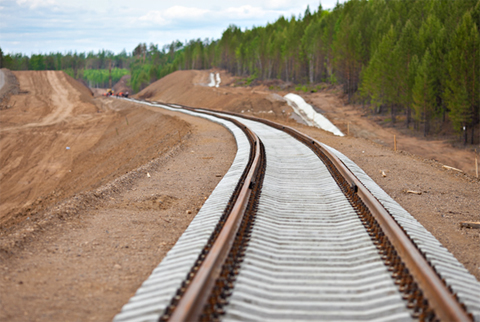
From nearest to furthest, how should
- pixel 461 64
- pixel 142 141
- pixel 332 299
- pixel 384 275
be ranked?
pixel 332 299 < pixel 384 275 < pixel 142 141 < pixel 461 64

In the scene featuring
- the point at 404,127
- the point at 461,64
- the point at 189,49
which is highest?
the point at 189,49

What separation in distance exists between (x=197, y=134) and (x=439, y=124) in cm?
2647

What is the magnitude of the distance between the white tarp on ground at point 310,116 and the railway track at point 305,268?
24675mm

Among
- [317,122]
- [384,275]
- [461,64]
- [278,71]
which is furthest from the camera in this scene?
[278,71]

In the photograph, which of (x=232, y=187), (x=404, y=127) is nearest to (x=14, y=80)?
(x=404, y=127)

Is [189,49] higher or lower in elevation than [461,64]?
higher

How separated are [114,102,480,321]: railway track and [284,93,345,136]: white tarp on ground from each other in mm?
24675

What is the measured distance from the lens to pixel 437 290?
391cm

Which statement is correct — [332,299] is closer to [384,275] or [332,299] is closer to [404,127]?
[384,275]

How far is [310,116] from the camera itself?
4047 cm

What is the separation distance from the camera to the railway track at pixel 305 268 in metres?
3.96

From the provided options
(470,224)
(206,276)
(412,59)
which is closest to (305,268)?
(206,276)

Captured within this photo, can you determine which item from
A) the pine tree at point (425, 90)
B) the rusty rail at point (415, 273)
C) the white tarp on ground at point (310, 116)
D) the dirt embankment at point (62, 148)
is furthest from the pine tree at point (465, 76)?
the rusty rail at point (415, 273)

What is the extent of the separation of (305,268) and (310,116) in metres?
36.4
